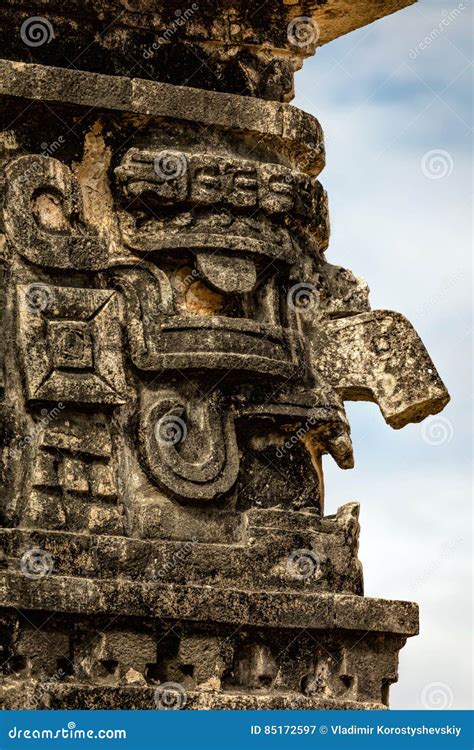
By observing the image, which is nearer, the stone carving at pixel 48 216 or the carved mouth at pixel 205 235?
the stone carving at pixel 48 216

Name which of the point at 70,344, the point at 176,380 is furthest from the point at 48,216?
the point at 176,380

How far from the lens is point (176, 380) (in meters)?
10.3

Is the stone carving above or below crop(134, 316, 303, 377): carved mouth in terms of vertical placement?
above

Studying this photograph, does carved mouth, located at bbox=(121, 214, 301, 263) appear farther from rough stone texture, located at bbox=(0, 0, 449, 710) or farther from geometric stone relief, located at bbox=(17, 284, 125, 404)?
geometric stone relief, located at bbox=(17, 284, 125, 404)

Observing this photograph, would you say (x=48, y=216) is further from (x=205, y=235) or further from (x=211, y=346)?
(x=211, y=346)

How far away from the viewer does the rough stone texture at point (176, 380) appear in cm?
980

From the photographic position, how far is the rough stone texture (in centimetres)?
980

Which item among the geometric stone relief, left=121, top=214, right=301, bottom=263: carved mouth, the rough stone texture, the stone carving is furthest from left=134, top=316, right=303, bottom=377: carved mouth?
the stone carving

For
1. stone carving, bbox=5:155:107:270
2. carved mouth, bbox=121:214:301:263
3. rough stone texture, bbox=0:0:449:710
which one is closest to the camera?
rough stone texture, bbox=0:0:449:710

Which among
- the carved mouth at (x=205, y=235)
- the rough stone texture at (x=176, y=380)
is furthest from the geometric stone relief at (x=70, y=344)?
the carved mouth at (x=205, y=235)

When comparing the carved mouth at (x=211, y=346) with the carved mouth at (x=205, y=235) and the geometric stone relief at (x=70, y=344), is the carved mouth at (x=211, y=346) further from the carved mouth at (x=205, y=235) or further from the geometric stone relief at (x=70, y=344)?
the carved mouth at (x=205, y=235)

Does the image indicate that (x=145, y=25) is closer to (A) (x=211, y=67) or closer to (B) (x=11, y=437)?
(A) (x=211, y=67)

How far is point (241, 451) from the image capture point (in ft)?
34.0

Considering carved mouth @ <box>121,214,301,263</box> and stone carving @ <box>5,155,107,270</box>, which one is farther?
carved mouth @ <box>121,214,301,263</box>
